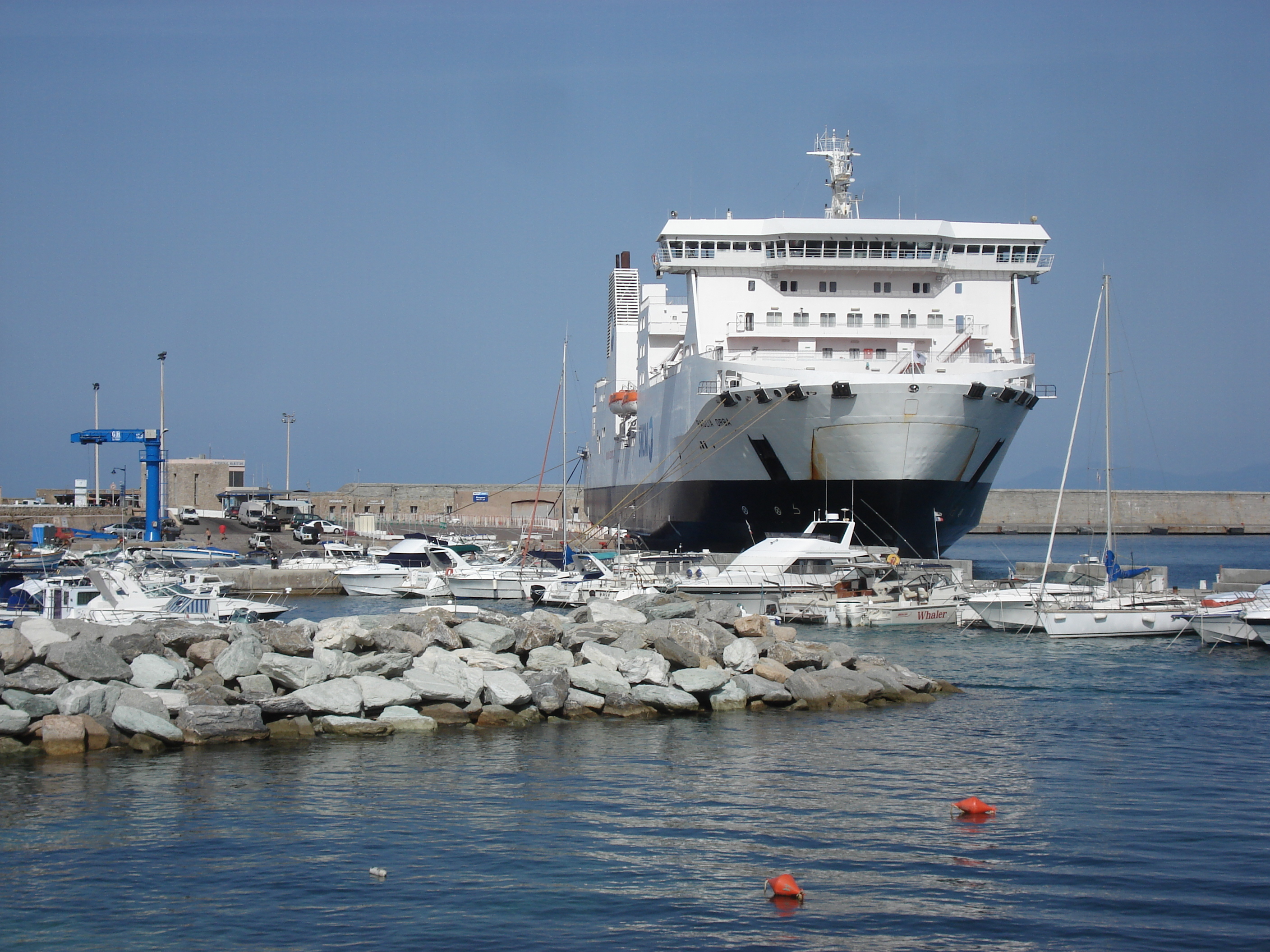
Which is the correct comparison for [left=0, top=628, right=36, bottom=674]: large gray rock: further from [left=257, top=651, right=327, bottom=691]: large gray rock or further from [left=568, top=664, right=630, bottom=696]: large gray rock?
[left=568, top=664, right=630, bottom=696]: large gray rock

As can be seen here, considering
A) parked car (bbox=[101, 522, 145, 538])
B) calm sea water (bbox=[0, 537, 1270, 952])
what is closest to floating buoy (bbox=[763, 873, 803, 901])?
calm sea water (bbox=[0, 537, 1270, 952])

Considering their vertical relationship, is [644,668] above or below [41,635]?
below

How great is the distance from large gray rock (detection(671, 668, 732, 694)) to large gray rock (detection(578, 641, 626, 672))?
2.75 ft

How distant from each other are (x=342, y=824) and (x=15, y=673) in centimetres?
616

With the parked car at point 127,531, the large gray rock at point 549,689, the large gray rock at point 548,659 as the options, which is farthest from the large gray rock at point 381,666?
the parked car at point 127,531

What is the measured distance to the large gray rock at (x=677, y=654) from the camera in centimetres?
1688

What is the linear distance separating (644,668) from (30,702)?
766 centimetres

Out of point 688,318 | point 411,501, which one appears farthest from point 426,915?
point 411,501

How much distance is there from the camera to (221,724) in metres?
13.6

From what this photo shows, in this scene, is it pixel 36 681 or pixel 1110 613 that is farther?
pixel 1110 613

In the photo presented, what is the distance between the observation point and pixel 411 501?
263 ft

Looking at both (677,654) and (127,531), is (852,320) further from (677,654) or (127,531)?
(127,531)

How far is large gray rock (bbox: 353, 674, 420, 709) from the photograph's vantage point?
14555 mm

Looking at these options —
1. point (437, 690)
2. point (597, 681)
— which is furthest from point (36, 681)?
point (597, 681)
